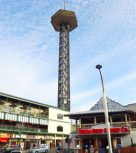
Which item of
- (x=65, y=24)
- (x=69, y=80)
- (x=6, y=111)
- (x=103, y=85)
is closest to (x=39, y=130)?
(x=6, y=111)

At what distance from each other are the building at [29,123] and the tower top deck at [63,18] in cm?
4930

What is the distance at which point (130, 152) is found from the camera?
31672mm

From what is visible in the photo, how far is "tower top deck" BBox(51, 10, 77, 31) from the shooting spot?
110062mm

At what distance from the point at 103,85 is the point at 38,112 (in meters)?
54.5

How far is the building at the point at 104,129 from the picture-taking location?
3941 cm

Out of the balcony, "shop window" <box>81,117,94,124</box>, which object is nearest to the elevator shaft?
the balcony

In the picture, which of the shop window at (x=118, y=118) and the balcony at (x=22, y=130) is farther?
the balcony at (x=22, y=130)

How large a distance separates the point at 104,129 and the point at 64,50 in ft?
235

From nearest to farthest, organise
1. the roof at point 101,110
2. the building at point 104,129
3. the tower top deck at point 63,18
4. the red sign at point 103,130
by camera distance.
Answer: the red sign at point 103,130 → the building at point 104,129 → the roof at point 101,110 → the tower top deck at point 63,18

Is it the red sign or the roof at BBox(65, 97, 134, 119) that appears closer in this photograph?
the red sign

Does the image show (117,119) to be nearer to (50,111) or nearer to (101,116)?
(101,116)

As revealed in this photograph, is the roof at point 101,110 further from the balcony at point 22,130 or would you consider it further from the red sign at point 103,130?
the balcony at point 22,130

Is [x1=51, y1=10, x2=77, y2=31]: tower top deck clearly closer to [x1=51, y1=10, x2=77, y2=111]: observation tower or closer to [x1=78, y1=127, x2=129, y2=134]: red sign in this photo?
[x1=51, y1=10, x2=77, y2=111]: observation tower

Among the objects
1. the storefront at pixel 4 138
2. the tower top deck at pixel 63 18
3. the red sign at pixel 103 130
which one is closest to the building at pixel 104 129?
the red sign at pixel 103 130
